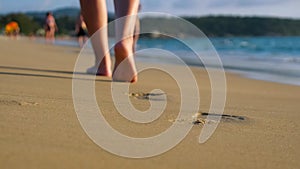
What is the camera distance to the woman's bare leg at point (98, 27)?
2.77 metres

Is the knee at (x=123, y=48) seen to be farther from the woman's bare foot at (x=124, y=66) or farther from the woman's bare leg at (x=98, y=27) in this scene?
the woman's bare leg at (x=98, y=27)

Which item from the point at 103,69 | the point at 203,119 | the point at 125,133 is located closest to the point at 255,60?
the point at 103,69

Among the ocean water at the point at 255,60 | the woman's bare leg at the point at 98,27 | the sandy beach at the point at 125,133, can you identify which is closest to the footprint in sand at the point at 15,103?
the sandy beach at the point at 125,133

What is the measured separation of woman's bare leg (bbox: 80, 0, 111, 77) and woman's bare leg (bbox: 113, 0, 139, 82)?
124 millimetres

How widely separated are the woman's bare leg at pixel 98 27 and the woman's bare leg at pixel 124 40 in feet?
0.41

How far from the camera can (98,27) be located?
9.40 feet

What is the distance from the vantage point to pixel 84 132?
1.30 meters

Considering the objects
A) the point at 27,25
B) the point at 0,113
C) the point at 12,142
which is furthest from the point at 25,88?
the point at 27,25

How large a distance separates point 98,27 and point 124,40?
0.95ft

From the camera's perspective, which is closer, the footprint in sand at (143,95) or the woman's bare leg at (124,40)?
the footprint in sand at (143,95)

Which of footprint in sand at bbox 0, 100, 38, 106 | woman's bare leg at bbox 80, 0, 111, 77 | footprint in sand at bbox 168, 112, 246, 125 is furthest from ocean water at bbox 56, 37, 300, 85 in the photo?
footprint in sand at bbox 0, 100, 38, 106

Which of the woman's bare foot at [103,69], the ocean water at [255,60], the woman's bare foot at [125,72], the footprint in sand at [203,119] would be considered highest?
the footprint in sand at [203,119]

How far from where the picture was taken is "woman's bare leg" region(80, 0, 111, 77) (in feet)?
9.10

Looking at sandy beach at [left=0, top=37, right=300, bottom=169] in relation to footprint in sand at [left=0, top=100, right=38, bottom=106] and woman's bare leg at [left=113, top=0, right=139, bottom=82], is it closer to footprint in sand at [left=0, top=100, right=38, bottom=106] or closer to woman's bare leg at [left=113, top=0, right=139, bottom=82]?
footprint in sand at [left=0, top=100, right=38, bottom=106]
